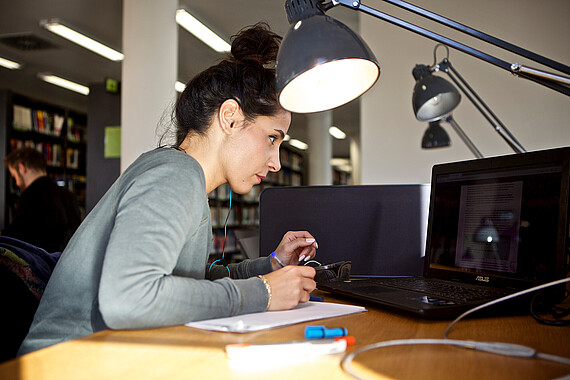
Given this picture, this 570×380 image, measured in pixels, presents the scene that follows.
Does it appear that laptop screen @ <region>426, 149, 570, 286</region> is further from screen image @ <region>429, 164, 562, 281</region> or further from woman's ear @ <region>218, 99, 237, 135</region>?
woman's ear @ <region>218, 99, 237, 135</region>

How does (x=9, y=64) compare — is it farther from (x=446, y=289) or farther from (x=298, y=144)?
(x=446, y=289)

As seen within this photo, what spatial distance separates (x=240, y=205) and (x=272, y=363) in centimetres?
641

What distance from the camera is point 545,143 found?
10.5 feet

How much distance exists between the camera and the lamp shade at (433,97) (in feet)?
6.34

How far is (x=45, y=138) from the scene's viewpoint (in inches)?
254

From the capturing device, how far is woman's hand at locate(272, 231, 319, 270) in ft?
4.14

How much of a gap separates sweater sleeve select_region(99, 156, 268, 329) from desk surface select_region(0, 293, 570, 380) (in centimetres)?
3

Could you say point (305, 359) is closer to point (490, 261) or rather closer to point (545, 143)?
point (490, 261)

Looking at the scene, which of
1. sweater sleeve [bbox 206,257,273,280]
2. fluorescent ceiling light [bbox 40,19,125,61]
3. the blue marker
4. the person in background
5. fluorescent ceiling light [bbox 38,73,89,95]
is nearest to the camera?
the blue marker

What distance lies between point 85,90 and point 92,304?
22.3 ft

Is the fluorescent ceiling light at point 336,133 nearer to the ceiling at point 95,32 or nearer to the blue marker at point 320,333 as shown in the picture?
the ceiling at point 95,32

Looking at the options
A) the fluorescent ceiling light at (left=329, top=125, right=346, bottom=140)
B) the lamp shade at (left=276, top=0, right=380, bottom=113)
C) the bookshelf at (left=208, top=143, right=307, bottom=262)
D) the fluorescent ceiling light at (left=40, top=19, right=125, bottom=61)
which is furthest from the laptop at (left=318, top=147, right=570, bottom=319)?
the fluorescent ceiling light at (left=40, top=19, right=125, bottom=61)

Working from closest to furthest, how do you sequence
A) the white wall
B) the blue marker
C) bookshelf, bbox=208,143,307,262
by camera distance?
the blue marker < the white wall < bookshelf, bbox=208,143,307,262

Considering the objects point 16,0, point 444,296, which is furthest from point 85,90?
point 444,296
